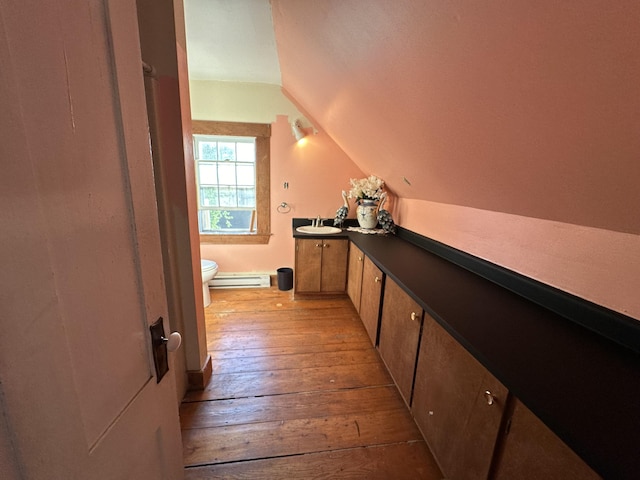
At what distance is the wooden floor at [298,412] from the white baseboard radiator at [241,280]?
79cm

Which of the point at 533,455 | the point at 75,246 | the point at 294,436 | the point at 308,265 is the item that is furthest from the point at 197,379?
the point at 533,455

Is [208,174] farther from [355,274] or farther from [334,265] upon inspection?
[355,274]

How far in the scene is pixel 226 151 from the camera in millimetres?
3035

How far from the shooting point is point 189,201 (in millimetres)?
1446

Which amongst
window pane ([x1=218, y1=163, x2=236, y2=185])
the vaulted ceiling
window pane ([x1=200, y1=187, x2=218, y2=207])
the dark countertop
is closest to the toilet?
window pane ([x1=200, y1=187, x2=218, y2=207])

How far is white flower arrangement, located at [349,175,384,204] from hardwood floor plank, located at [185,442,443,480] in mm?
2085

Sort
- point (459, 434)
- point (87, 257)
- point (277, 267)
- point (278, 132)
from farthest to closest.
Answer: point (277, 267) < point (278, 132) < point (459, 434) < point (87, 257)

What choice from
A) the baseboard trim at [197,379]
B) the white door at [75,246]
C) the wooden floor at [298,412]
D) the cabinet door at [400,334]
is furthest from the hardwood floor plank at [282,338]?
the white door at [75,246]

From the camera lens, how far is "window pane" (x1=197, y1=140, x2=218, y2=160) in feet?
9.75

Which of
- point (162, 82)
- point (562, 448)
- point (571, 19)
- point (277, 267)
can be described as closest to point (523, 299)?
point (562, 448)

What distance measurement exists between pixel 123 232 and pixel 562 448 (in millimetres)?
1111

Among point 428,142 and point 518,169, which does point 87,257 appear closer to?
point 518,169

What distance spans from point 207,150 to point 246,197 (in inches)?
25.9

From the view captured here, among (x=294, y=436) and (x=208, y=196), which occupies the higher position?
(x=208, y=196)
